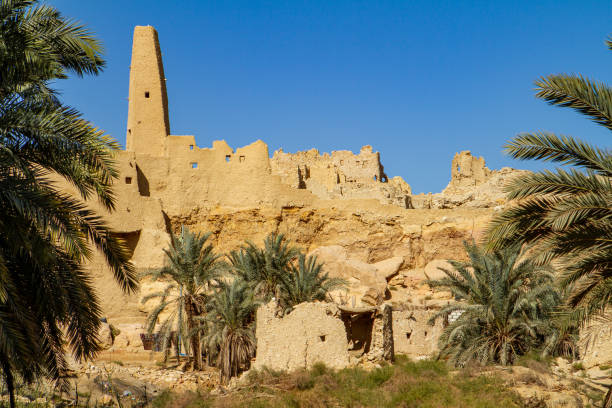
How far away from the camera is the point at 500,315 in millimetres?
18625

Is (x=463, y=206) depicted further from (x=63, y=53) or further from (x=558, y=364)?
(x=63, y=53)

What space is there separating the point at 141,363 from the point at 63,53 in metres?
15.2

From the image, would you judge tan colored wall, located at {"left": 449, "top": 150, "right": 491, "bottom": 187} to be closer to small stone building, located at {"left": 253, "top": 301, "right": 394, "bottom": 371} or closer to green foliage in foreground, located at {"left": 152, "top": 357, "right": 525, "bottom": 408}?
small stone building, located at {"left": 253, "top": 301, "right": 394, "bottom": 371}

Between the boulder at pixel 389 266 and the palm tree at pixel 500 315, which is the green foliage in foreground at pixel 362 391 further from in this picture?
the boulder at pixel 389 266

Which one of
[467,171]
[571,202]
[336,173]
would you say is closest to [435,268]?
[336,173]

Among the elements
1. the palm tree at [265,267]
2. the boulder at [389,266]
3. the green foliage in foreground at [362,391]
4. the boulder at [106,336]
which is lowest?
the green foliage in foreground at [362,391]

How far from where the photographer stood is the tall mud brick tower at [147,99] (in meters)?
35.2

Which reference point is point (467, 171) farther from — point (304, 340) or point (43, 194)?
point (43, 194)

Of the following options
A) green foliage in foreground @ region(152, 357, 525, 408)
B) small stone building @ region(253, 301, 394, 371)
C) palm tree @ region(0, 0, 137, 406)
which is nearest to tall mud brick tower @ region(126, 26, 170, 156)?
small stone building @ region(253, 301, 394, 371)

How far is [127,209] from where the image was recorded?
103ft

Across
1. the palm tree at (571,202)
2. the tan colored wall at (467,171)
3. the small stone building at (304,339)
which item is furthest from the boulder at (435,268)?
the palm tree at (571,202)

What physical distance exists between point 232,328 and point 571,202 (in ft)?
44.6

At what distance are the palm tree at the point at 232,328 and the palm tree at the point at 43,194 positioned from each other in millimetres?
10780

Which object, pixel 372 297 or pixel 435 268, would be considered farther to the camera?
pixel 435 268
